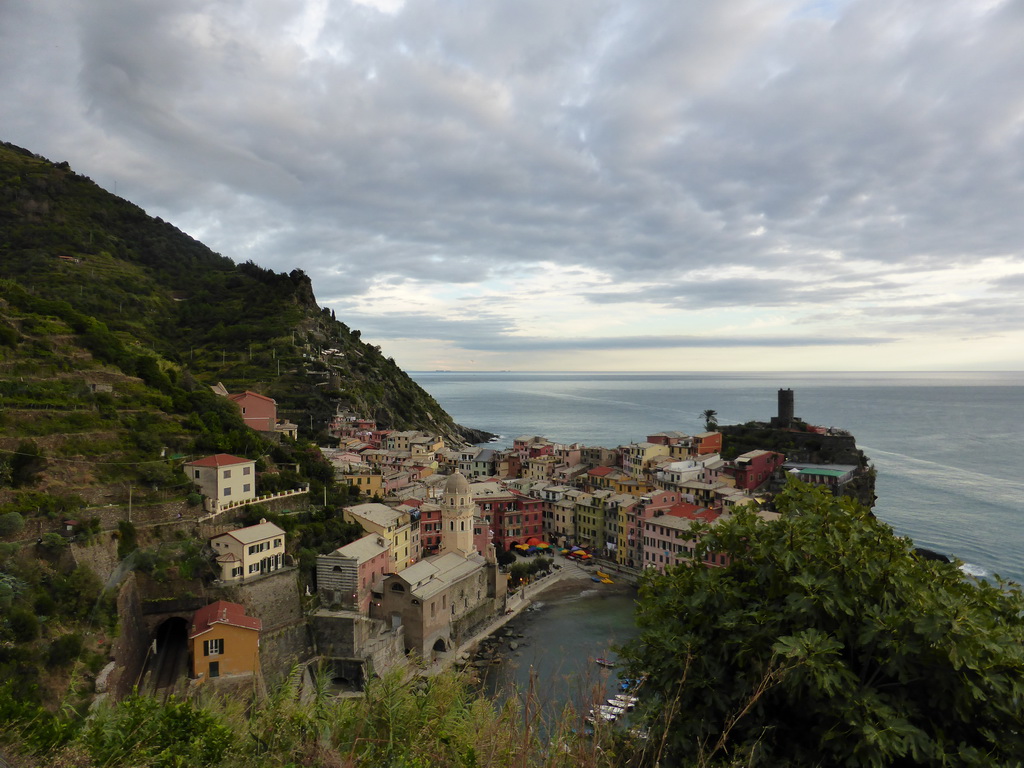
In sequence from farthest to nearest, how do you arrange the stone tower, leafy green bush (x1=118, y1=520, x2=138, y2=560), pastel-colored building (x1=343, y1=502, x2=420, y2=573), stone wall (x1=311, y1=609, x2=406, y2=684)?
the stone tower < pastel-colored building (x1=343, y1=502, x2=420, y2=573) < stone wall (x1=311, y1=609, x2=406, y2=684) < leafy green bush (x1=118, y1=520, x2=138, y2=560)

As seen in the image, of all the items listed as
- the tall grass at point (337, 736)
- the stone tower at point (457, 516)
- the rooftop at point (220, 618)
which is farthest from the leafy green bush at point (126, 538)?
the tall grass at point (337, 736)

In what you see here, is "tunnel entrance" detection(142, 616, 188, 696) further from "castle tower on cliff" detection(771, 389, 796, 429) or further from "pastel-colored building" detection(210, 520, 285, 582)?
"castle tower on cliff" detection(771, 389, 796, 429)

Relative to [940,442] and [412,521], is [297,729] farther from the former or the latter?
[940,442]

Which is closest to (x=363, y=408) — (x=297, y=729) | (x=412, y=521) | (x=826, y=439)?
(x=412, y=521)

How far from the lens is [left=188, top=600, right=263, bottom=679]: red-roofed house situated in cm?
1819

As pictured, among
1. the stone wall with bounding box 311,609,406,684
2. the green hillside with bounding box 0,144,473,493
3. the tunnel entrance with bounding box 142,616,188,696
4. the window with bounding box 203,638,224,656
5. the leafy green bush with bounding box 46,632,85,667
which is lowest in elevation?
the stone wall with bounding box 311,609,406,684

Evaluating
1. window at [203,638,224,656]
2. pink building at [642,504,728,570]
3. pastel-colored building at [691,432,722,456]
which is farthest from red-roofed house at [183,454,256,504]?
pastel-colored building at [691,432,722,456]

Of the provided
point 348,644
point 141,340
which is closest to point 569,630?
point 348,644

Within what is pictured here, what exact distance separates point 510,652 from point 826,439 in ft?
145

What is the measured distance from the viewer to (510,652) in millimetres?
27188

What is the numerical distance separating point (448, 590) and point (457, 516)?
201 inches

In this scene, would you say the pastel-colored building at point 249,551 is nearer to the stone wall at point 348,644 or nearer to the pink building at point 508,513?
the stone wall at point 348,644

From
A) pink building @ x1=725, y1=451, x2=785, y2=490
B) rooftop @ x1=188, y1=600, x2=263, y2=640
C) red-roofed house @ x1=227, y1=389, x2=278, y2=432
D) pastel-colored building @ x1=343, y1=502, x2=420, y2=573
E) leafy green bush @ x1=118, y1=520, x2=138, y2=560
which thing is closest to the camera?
rooftop @ x1=188, y1=600, x2=263, y2=640

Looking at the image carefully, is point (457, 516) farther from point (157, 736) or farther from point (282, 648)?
point (157, 736)
